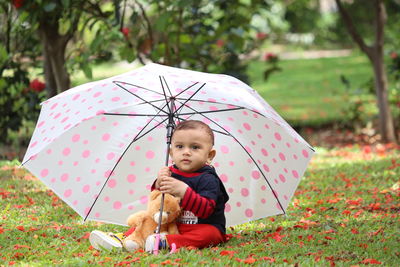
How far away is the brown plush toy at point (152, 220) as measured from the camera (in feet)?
12.0

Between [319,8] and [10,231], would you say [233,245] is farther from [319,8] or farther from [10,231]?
[319,8]

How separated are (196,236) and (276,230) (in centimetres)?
74

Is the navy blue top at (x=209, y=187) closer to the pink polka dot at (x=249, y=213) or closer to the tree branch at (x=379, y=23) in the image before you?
the pink polka dot at (x=249, y=213)

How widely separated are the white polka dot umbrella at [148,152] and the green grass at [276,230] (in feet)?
0.79

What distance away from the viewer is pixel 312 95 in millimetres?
12555

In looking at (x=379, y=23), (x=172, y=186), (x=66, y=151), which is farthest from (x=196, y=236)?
(x=379, y=23)

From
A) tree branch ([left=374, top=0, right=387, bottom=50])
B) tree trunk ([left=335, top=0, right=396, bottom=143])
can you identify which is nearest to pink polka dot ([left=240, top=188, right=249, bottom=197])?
tree trunk ([left=335, top=0, right=396, bottom=143])

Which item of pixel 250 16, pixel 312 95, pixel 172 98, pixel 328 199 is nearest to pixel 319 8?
pixel 312 95

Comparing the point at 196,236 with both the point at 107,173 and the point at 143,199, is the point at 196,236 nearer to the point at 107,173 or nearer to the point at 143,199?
the point at 143,199

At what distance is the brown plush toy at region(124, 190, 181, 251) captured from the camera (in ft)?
12.0

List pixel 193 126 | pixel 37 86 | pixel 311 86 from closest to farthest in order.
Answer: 1. pixel 193 126
2. pixel 37 86
3. pixel 311 86

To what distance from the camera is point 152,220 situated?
372 centimetres

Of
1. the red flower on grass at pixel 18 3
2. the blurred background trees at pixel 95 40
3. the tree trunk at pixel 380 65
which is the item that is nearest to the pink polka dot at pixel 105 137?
the blurred background trees at pixel 95 40

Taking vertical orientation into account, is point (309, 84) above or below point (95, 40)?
below
